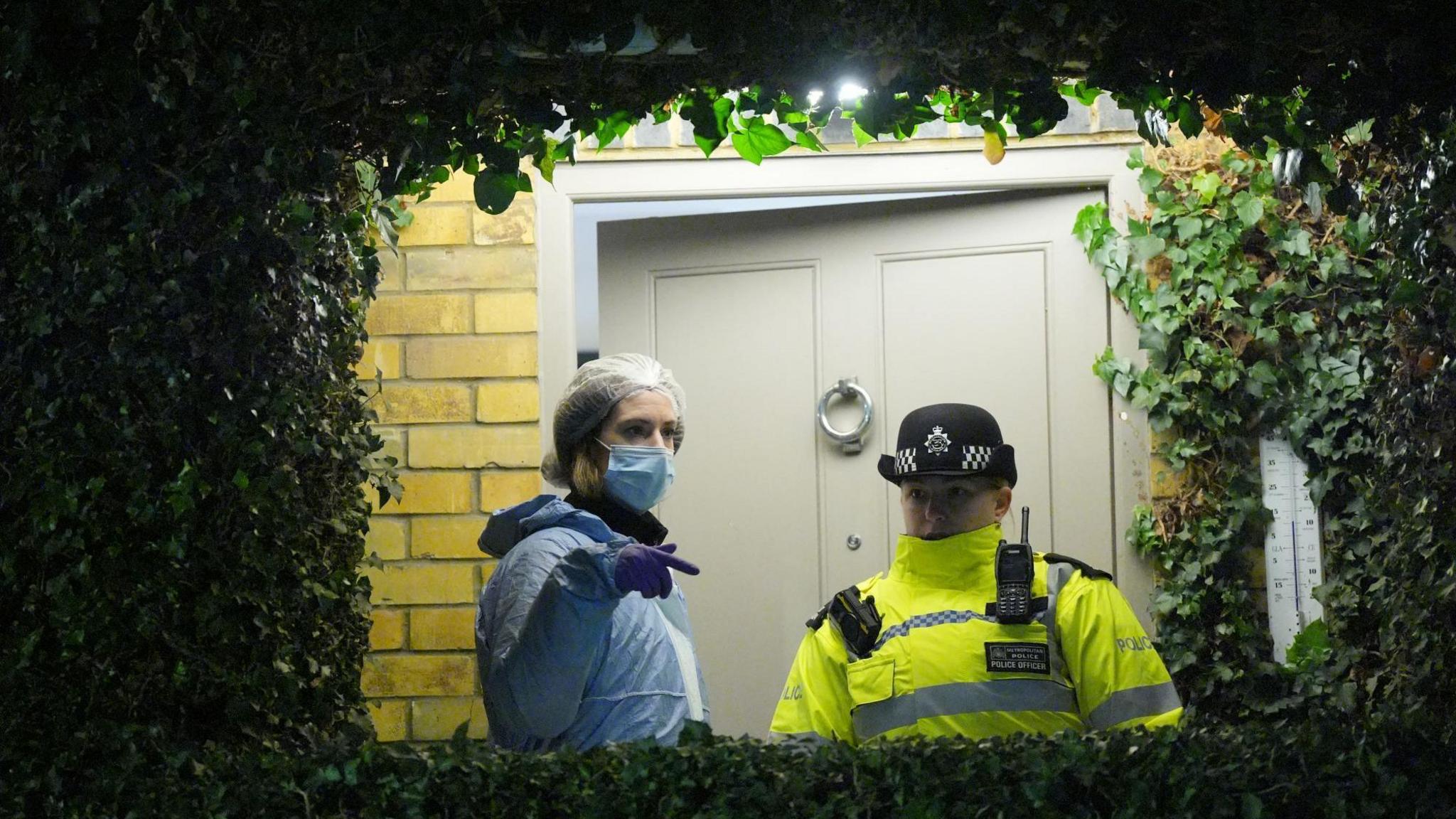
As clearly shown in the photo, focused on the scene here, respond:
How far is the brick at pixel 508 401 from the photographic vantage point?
3803 mm

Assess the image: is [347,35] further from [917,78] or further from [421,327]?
[421,327]

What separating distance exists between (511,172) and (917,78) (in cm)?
73

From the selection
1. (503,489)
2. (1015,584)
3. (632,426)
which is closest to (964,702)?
(1015,584)

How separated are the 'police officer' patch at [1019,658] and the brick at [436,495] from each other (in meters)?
1.69

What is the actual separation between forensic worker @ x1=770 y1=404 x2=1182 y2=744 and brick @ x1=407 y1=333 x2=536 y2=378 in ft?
4.24

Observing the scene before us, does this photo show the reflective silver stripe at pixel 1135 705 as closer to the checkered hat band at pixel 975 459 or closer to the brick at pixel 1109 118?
the checkered hat band at pixel 975 459

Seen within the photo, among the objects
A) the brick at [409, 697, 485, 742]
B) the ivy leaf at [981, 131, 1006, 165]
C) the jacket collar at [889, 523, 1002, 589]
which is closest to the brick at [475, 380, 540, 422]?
the brick at [409, 697, 485, 742]

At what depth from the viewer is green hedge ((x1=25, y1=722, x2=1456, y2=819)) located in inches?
76.0

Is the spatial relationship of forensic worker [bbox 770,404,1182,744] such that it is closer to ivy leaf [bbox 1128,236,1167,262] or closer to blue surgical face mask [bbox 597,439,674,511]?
blue surgical face mask [bbox 597,439,674,511]

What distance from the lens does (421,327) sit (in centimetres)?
386

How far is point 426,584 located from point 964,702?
1720mm

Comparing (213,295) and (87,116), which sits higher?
(87,116)

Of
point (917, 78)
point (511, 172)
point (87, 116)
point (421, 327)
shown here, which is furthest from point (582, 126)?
point (421, 327)

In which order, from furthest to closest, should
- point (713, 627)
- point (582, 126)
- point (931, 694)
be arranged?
point (713, 627) < point (931, 694) < point (582, 126)
